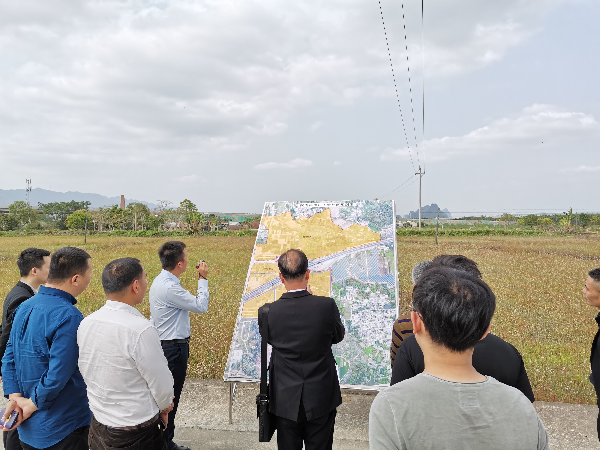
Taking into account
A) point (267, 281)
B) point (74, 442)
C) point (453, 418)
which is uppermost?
point (453, 418)

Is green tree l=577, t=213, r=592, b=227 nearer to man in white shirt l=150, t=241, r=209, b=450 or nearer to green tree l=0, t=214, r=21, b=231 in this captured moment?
man in white shirt l=150, t=241, r=209, b=450

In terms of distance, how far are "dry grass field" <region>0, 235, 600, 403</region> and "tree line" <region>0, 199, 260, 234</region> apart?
5443mm

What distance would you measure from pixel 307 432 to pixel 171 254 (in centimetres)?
168

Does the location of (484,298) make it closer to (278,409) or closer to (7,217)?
(278,409)

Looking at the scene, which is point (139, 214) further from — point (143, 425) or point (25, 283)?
point (143, 425)

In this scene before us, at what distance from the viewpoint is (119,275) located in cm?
199

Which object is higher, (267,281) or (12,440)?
(267,281)

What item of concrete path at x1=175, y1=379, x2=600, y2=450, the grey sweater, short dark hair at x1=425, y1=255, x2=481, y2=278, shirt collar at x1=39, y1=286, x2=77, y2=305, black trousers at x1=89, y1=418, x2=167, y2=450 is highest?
short dark hair at x1=425, y1=255, x2=481, y2=278

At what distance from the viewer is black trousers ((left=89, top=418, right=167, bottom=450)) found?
192 centimetres

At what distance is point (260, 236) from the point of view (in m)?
3.93

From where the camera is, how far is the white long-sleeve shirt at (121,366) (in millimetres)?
1871

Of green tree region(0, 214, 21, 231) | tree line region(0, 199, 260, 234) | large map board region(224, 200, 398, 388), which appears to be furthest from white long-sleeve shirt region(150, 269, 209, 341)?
green tree region(0, 214, 21, 231)

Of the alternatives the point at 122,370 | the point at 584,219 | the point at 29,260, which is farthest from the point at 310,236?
the point at 584,219

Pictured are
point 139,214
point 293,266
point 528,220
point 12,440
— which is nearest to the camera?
point 293,266
